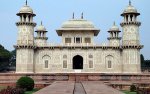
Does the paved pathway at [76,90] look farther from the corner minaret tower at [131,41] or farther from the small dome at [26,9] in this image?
the small dome at [26,9]

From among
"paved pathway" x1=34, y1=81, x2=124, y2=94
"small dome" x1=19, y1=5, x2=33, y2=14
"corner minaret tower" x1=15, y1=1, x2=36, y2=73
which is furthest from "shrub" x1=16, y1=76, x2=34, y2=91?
"small dome" x1=19, y1=5, x2=33, y2=14

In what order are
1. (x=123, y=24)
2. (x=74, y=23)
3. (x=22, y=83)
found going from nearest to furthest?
(x=22, y=83) < (x=123, y=24) < (x=74, y=23)

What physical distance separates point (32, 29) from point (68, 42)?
13.6ft

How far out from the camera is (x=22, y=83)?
18.1 m

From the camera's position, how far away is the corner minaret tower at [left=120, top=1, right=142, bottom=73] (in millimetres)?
33562

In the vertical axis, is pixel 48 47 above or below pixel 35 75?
above

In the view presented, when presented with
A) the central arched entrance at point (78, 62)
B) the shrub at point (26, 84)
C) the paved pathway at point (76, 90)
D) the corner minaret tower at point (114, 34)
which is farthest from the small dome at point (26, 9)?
the paved pathway at point (76, 90)

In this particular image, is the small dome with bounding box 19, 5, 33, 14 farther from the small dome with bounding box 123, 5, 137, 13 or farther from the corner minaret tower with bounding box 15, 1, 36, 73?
the small dome with bounding box 123, 5, 137, 13

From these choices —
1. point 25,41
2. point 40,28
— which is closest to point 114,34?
point 40,28

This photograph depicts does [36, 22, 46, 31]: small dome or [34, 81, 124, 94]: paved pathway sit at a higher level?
[36, 22, 46, 31]: small dome

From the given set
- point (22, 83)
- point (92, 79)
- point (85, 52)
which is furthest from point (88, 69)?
point (22, 83)

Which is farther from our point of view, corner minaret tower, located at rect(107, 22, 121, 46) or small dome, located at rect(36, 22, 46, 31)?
small dome, located at rect(36, 22, 46, 31)

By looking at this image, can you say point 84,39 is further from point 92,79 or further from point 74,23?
point 92,79

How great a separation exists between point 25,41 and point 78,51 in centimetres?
542
